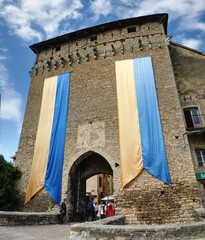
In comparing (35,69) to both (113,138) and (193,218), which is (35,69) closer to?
(113,138)

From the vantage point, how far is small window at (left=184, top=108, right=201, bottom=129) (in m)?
10.1

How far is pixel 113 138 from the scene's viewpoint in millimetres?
9656

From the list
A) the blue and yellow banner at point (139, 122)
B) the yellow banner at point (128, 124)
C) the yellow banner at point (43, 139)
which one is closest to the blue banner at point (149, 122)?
the blue and yellow banner at point (139, 122)

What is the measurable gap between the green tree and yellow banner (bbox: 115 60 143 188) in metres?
6.10

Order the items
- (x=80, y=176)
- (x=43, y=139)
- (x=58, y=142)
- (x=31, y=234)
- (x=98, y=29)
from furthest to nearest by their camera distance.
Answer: (x=98, y=29) < (x=43, y=139) < (x=80, y=176) < (x=58, y=142) < (x=31, y=234)

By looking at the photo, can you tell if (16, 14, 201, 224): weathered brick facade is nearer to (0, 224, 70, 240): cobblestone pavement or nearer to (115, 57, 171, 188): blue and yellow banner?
(115, 57, 171, 188): blue and yellow banner

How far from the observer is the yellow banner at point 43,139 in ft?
31.8

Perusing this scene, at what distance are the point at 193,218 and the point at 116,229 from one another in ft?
18.4

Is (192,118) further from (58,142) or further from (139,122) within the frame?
(58,142)

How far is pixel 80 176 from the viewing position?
1058 cm

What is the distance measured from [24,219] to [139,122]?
268 inches

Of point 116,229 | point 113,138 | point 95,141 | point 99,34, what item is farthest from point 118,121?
point 99,34

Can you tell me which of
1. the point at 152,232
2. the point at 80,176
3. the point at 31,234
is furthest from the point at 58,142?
the point at 152,232

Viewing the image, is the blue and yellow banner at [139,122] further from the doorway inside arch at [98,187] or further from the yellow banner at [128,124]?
the doorway inside arch at [98,187]
